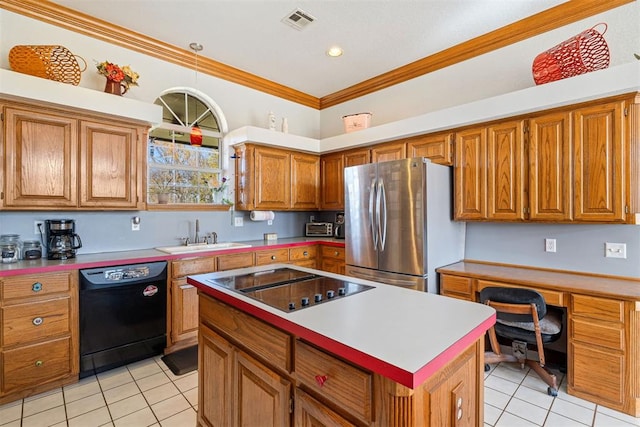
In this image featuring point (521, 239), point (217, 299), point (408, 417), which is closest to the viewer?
point (408, 417)

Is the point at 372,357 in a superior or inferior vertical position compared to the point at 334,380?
superior

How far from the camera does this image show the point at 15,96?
224 cm

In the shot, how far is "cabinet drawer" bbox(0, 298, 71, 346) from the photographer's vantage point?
2.09m

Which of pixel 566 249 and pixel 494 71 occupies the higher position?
pixel 494 71

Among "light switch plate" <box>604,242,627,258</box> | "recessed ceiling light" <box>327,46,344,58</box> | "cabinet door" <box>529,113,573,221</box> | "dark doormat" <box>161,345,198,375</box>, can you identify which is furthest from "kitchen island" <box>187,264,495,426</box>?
"recessed ceiling light" <box>327,46,344,58</box>

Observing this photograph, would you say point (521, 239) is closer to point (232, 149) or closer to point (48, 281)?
point (232, 149)

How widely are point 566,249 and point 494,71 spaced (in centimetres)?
183

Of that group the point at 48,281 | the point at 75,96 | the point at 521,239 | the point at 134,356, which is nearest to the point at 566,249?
the point at 521,239

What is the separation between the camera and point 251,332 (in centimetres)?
133

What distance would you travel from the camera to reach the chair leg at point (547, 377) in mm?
2215

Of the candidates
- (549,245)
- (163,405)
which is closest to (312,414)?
(163,405)

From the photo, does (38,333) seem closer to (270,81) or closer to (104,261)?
(104,261)

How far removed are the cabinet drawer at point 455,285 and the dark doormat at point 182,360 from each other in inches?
90.7

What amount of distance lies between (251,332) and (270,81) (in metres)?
3.63
